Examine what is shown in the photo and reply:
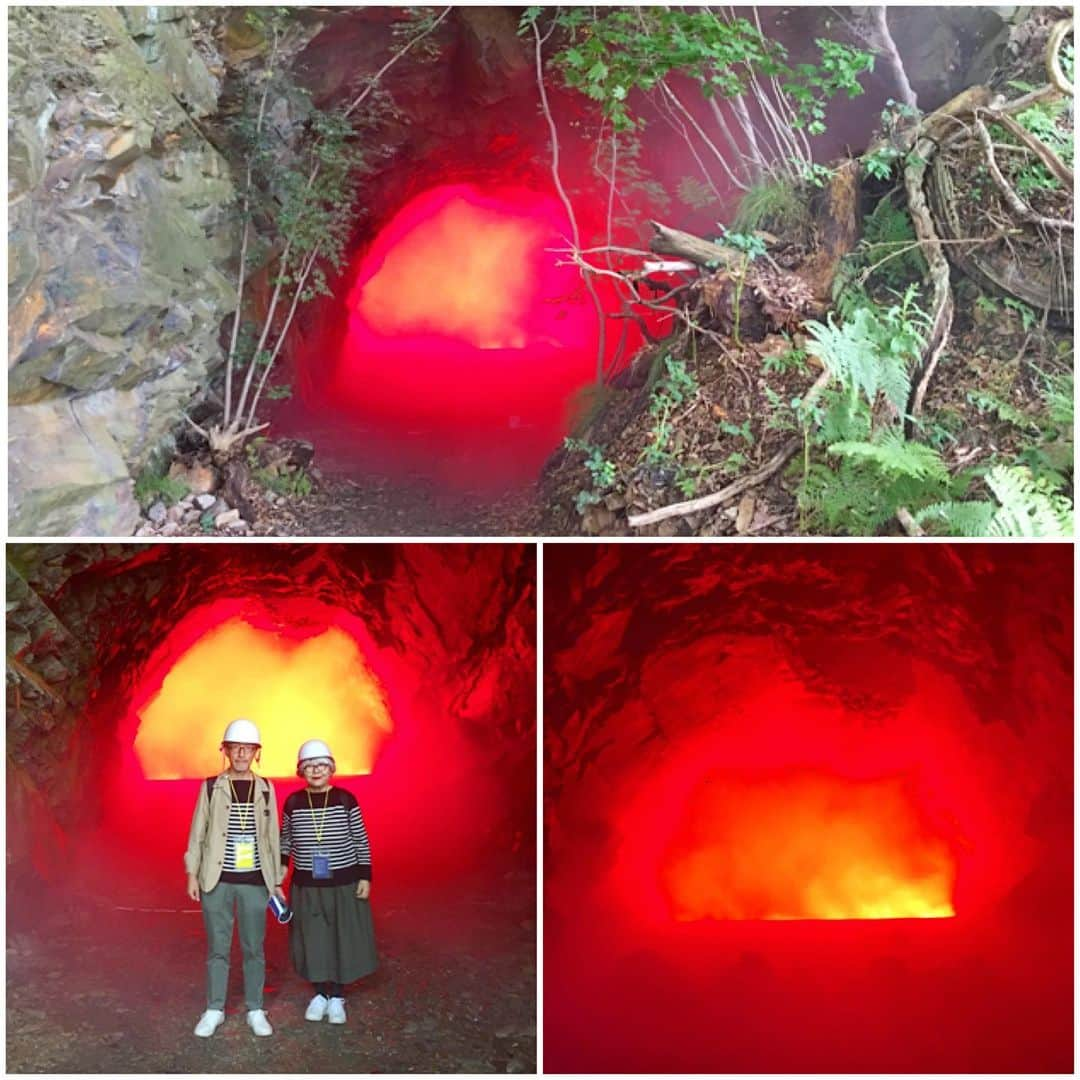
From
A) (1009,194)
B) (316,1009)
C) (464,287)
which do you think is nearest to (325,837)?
(316,1009)

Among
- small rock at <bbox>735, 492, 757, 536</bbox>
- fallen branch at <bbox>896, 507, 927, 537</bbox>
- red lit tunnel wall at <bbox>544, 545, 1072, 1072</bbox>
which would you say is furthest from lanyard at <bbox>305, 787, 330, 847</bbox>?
fallen branch at <bbox>896, 507, 927, 537</bbox>

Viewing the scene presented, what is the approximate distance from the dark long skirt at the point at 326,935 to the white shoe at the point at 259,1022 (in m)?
0.17

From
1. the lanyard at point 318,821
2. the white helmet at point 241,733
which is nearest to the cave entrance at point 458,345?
the white helmet at point 241,733

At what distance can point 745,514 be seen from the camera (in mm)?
3869

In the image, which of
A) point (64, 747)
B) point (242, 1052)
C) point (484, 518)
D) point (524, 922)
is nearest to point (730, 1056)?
point (524, 922)

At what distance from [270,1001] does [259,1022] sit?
0.07m

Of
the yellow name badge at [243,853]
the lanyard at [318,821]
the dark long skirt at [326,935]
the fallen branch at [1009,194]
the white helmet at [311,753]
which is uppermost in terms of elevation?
the fallen branch at [1009,194]

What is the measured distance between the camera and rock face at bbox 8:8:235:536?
354cm

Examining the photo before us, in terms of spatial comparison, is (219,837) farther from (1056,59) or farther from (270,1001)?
(1056,59)

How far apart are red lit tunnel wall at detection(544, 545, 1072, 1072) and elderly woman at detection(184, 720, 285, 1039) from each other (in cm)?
93

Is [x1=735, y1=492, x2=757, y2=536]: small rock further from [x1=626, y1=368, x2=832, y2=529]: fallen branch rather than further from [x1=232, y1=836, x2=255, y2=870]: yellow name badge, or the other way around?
[x1=232, y1=836, x2=255, y2=870]: yellow name badge

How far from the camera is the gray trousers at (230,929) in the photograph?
2.92m

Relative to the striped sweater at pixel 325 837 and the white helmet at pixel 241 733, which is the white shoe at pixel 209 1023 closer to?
the striped sweater at pixel 325 837

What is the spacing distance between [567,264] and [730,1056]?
3066mm
